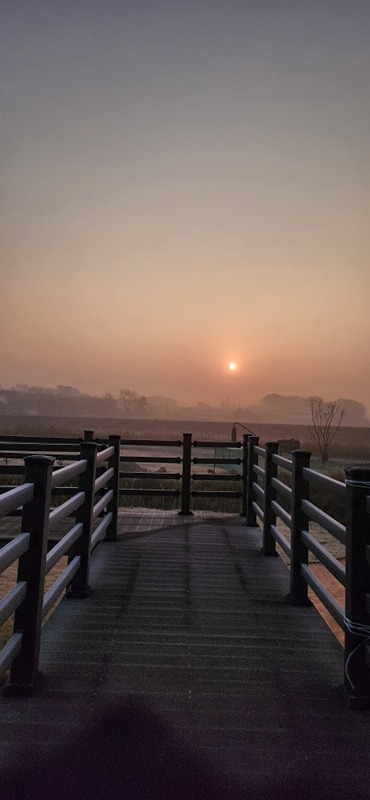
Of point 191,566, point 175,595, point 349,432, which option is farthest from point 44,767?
point 349,432

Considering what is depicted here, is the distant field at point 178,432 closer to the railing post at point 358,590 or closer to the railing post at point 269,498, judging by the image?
the railing post at point 269,498

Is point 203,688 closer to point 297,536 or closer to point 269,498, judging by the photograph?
point 297,536

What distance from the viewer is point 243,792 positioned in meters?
2.30

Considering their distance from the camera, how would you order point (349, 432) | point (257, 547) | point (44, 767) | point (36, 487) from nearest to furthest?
point (44, 767) → point (36, 487) → point (257, 547) → point (349, 432)

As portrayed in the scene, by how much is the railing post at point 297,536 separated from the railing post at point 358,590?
63.9 inches

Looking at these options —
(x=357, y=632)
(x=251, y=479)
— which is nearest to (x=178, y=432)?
(x=251, y=479)

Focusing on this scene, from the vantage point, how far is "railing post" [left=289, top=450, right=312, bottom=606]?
16.0 ft

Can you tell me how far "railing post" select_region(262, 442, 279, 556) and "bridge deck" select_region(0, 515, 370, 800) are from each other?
3.94 feet

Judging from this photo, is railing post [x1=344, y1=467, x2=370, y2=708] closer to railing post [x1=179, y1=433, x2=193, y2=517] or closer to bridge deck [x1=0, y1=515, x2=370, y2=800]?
bridge deck [x1=0, y1=515, x2=370, y2=800]

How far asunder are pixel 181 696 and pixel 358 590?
1197 millimetres

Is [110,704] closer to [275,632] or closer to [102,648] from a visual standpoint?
[102,648]

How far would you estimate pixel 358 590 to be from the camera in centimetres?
320

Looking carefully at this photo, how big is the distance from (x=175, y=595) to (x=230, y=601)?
0.52 metres

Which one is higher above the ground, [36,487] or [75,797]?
[36,487]
